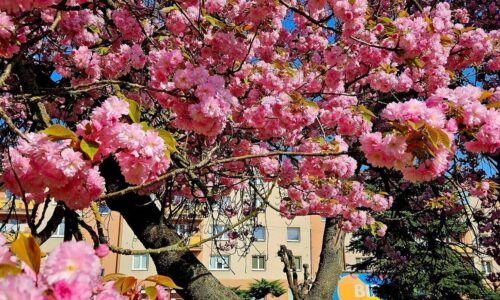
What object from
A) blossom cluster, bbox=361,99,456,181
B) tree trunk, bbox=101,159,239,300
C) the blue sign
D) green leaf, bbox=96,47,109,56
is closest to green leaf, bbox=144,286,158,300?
blossom cluster, bbox=361,99,456,181

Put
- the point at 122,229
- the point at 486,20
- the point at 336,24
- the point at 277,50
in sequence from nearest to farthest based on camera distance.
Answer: the point at 277,50 → the point at 336,24 → the point at 486,20 → the point at 122,229

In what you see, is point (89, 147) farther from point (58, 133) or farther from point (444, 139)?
point (444, 139)

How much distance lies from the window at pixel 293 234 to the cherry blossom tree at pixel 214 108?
2043 centimetres

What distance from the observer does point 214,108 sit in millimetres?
1835

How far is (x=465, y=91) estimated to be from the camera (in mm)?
1799

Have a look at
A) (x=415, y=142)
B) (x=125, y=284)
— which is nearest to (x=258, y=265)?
(x=415, y=142)

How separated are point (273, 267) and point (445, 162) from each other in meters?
24.8

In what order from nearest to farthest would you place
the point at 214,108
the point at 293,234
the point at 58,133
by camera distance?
the point at 58,133
the point at 214,108
the point at 293,234

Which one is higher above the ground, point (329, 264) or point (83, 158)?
point (83, 158)

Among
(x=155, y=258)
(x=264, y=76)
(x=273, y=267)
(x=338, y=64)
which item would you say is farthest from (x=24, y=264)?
(x=273, y=267)

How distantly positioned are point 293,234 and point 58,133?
25.5m

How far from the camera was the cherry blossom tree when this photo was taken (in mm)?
1473

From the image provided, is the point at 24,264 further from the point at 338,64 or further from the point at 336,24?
the point at 336,24

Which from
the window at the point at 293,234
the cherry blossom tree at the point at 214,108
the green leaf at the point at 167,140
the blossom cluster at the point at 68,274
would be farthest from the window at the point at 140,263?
the blossom cluster at the point at 68,274
